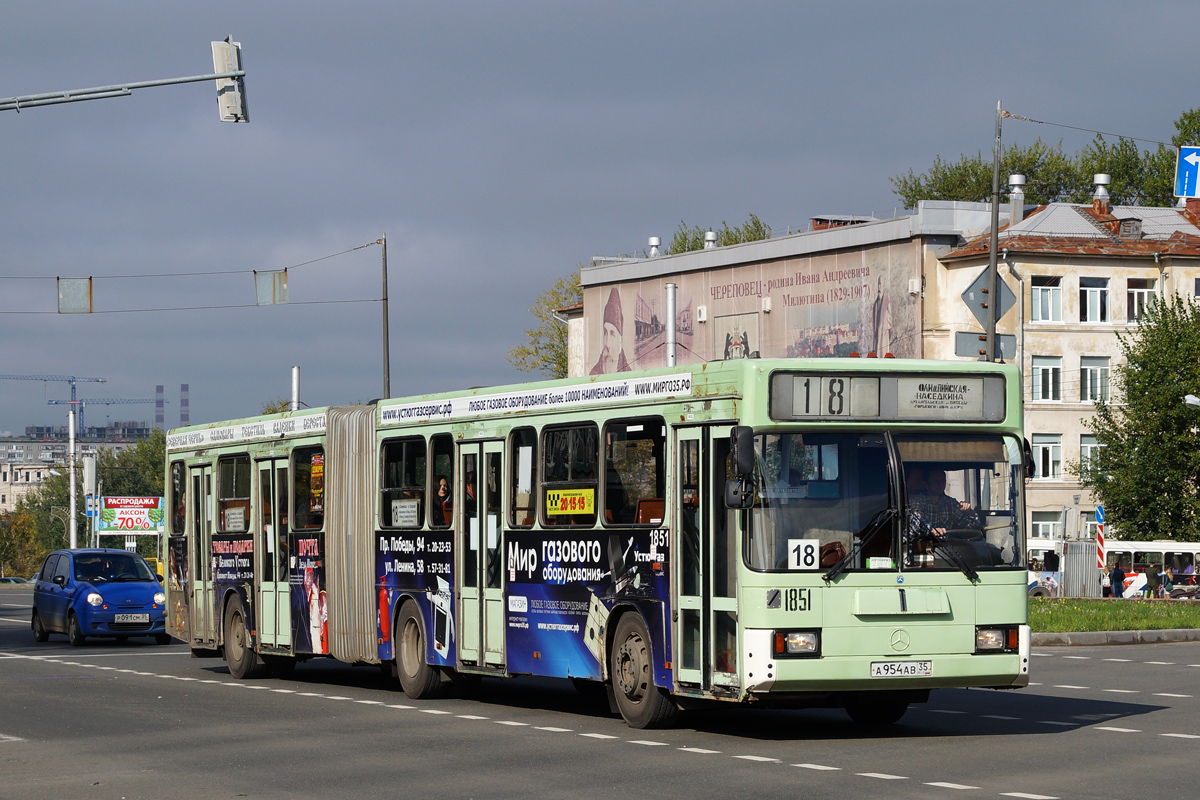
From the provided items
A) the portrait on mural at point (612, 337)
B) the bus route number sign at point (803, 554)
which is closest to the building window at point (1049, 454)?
the portrait on mural at point (612, 337)

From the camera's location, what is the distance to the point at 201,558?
78.0 ft

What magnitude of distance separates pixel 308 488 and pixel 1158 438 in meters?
49.1

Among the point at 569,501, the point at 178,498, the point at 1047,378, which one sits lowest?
the point at 178,498

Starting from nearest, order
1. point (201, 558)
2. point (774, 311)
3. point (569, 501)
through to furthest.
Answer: point (569, 501), point (201, 558), point (774, 311)

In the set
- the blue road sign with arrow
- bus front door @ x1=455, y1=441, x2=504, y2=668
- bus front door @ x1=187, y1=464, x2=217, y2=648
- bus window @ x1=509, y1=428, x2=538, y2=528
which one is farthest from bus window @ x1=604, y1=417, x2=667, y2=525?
the blue road sign with arrow

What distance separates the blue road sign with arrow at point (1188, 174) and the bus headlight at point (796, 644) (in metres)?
16.2

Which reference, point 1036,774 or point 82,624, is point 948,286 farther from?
point 1036,774

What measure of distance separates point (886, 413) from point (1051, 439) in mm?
60199

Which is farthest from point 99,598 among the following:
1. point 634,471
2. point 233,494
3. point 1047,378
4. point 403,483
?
point 1047,378

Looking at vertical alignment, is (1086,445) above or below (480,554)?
above

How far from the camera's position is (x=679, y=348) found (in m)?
82.7

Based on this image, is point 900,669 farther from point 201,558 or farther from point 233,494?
point 201,558

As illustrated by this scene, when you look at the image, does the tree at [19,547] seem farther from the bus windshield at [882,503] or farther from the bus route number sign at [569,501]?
the bus windshield at [882,503]

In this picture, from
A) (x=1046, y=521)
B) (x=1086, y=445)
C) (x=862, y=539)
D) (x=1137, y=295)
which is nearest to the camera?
(x=862, y=539)
